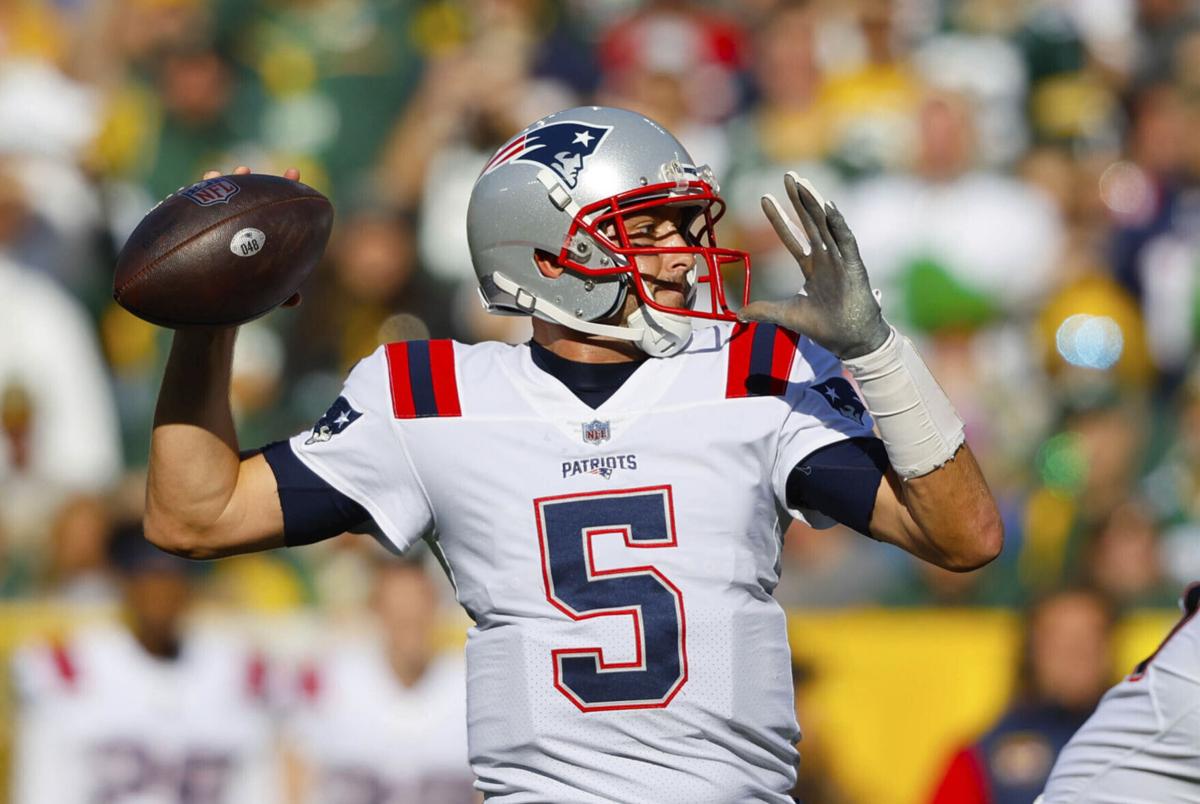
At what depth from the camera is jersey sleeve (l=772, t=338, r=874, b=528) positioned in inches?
123

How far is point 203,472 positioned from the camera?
3.23m

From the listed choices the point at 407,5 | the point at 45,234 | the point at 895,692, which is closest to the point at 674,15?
the point at 407,5

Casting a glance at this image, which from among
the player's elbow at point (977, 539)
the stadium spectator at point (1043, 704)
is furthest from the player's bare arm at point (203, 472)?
the stadium spectator at point (1043, 704)

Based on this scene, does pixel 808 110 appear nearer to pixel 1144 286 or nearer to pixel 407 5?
pixel 1144 286

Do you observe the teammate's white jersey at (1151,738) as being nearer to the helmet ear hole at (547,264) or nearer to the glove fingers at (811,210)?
the glove fingers at (811,210)

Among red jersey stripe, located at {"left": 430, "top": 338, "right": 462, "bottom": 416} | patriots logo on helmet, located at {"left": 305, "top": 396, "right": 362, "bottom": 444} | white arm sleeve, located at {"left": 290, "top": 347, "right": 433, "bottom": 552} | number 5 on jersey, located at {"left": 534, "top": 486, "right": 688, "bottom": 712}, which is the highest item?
red jersey stripe, located at {"left": 430, "top": 338, "right": 462, "bottom": 416}

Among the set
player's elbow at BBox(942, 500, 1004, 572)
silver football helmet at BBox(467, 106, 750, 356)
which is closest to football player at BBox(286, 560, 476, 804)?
silver football helmet at BBox(467, 106, 750, 356)

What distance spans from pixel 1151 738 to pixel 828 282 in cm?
124

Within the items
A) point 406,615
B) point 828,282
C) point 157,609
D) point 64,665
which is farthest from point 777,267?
point 828,282

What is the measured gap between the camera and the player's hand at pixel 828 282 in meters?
2.97

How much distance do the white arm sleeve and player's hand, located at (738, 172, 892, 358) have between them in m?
0.76

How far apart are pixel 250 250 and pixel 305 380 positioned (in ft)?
15.1

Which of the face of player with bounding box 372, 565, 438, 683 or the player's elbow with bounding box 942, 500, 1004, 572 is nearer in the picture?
the player's elbow with bounding box 942, 500, 1004, 572

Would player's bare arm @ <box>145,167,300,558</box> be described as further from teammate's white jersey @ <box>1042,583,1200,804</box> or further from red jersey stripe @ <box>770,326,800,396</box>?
teammate's white jersey @ <box>1042,583,1200,804</box>
